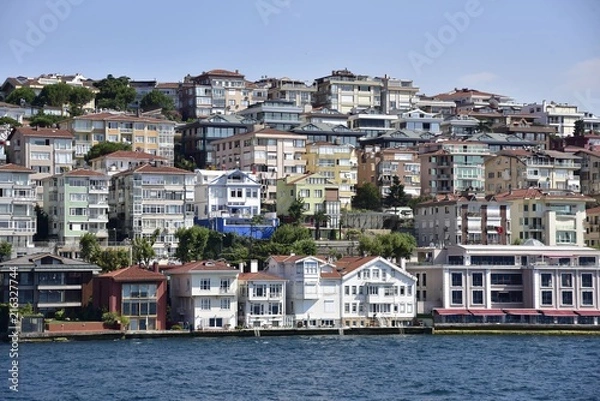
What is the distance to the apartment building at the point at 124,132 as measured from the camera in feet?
298

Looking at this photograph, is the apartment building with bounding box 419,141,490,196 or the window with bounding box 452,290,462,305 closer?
the window with bounding box 452,290,462,305

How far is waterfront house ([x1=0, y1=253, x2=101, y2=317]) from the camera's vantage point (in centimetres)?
6341

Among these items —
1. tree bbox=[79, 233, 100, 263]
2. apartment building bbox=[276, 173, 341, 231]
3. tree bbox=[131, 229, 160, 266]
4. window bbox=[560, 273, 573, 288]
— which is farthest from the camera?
apartment building bbox=[276, 173, 341, 231]

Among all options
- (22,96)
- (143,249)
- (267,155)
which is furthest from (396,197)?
(22,96)

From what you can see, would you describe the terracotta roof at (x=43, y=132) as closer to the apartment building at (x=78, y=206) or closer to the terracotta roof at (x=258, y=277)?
the apartment building at (x=78, y=206)

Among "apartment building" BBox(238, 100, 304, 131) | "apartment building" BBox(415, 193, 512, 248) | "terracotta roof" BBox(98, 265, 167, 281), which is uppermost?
"apartment building" BBox(238, 100, 304, 131)

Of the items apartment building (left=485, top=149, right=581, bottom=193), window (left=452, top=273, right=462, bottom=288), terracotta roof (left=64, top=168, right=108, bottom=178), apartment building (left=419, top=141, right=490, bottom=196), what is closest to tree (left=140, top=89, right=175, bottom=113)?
apartment building (left=419, top=141, right=490, bottom=196)

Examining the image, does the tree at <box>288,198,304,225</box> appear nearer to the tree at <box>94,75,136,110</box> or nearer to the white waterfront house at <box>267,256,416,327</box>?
the white waterfront house at <box>267,256,416,327</box>

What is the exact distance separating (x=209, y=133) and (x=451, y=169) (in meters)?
18.2

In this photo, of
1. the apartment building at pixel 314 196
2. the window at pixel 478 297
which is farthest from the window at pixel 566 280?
the apartment building at pixel 314 196

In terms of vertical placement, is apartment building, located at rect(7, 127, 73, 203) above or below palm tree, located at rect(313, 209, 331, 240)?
above

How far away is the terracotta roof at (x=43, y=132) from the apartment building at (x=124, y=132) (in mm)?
3419

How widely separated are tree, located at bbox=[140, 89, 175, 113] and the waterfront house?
1806 inches

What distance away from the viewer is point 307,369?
51375 mm
